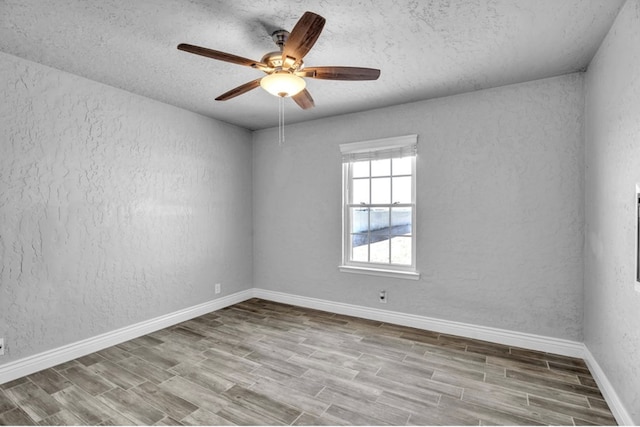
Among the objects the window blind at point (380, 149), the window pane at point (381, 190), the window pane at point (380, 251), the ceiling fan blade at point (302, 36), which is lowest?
the window pane at point (380, 251)

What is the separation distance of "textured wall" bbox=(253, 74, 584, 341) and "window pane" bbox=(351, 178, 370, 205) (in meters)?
0.21

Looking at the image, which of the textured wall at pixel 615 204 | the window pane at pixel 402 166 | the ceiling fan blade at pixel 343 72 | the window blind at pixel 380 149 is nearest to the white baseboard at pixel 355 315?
the textured wall at pixel 615 204

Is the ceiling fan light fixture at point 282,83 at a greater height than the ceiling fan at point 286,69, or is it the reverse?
the ceiling fan at point 286,69

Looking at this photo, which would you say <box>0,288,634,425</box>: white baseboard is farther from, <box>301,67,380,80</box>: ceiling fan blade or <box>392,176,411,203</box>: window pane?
<box>301,67,380,80</box>: ceiling fan blade

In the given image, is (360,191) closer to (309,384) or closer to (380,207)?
(380,207)

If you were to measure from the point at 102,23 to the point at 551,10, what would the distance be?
9.58 feet

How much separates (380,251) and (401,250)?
273 millimetres

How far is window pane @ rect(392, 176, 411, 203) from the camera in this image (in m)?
3.74

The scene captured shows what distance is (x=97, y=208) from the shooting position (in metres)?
3.07

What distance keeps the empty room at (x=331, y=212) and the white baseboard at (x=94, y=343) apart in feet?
0.06

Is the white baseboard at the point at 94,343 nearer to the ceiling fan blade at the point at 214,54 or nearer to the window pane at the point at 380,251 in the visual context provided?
the window pane at the point at 380,251

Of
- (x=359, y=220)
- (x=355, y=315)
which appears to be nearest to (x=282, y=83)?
(x=359, y=220)

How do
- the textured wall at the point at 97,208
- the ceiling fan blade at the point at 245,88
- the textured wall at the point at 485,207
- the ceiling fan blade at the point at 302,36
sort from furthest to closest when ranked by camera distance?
the textured wall at the point at 485,207 < the textured wall at the point at 97,208 < the ceiling fan blade at the point at 245,88 < the ceiling fan blade at the point at 302,36

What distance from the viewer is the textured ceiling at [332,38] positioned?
196cm
